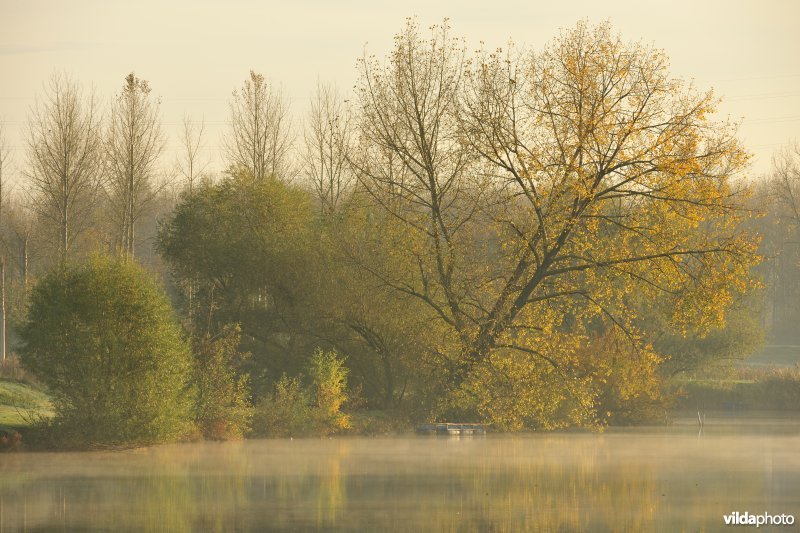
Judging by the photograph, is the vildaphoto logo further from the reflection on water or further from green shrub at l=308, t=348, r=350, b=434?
green shrub at l=308, t=348, r=350, b=434

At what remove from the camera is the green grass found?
34188 mm

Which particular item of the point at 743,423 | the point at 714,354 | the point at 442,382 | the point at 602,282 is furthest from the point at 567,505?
the point at 714,354

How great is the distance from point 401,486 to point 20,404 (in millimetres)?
18601

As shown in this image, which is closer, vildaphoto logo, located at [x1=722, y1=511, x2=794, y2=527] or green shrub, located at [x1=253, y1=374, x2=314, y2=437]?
vildaphoto logo, located at [x1=722, y1=511, x2=794, y2=527]

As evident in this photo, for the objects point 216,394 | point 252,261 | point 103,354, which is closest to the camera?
point 103,354

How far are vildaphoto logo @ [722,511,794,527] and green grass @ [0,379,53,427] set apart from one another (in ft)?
66.0

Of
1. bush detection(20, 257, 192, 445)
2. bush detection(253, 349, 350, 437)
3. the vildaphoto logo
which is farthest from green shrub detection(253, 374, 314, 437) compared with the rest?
the vildaphoto logo

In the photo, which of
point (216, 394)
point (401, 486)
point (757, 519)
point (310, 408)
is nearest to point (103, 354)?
point (216, 394)

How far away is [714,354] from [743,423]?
267 inches

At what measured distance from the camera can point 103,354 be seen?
107ft

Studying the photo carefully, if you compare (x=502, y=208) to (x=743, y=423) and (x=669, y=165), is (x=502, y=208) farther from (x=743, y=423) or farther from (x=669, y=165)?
(x=743, y=423)

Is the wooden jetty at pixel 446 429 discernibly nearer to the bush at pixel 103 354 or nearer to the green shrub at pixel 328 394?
the green shrub at pixel 328 394

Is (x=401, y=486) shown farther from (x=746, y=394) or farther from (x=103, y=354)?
(x=746, y=394)

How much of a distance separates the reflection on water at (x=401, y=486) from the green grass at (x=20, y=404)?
11.7ft
